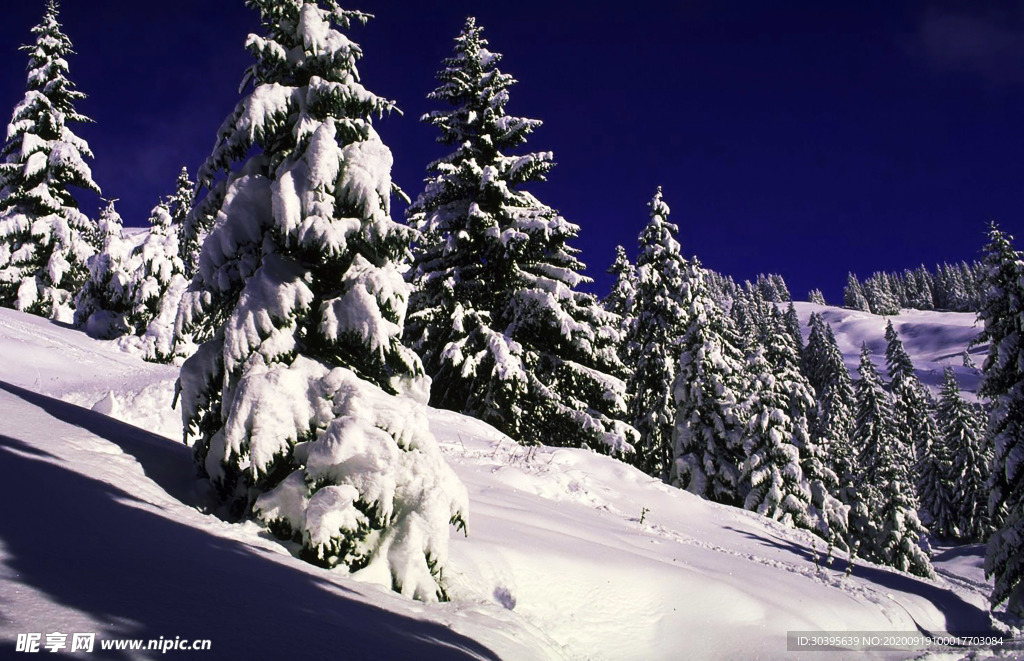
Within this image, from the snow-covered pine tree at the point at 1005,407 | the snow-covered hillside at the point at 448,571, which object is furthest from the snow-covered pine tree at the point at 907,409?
the snow-covered hillside at the point at 448,571

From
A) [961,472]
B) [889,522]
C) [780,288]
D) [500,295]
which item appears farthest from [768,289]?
[500,295]

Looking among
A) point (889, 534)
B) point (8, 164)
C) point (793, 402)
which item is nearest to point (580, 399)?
point (793, 402)

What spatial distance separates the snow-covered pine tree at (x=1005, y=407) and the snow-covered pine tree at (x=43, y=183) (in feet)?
106

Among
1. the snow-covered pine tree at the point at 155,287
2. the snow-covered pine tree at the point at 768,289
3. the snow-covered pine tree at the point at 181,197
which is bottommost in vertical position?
the snow-covered pine tree at the point at 155,287

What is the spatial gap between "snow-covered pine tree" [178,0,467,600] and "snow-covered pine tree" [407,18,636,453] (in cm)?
986

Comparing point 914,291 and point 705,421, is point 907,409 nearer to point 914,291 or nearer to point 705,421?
point 705,421

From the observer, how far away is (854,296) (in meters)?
170

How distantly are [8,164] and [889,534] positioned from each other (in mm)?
41891

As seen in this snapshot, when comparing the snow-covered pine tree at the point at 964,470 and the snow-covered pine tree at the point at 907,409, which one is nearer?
the snow-covered pine tree at the point at 964,470

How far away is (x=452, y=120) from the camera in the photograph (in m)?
19.7

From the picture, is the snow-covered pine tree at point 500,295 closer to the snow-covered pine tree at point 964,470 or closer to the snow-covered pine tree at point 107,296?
the snow-covered pine tree at point 107,296

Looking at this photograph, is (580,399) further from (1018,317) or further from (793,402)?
(793,402)

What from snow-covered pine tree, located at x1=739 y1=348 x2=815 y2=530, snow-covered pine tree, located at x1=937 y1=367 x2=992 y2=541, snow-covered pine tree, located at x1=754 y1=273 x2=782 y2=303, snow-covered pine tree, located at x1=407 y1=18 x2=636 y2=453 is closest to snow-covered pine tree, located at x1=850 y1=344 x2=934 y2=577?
snow-covered pine tree, located at x1=739 y1=348 x2=815 y2=530

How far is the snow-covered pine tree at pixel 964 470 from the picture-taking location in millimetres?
51469
